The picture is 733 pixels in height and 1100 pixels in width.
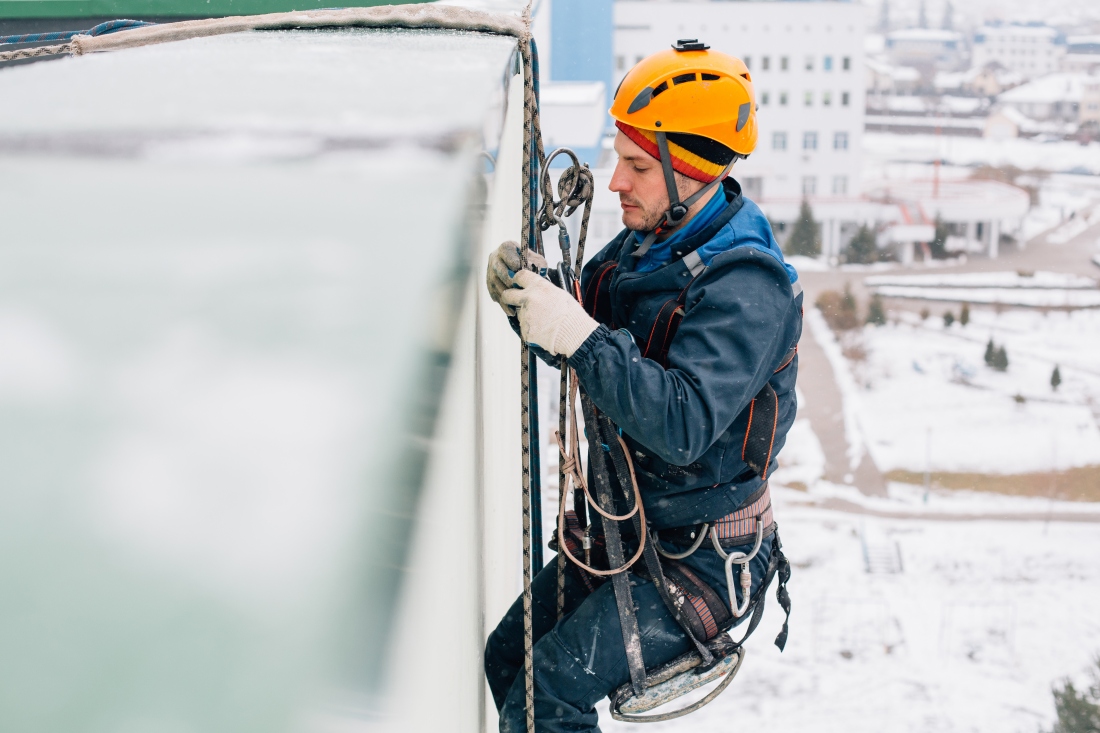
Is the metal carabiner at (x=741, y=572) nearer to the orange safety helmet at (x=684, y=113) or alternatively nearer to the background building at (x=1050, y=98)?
the orange safety helmet at (x=684, y=113)

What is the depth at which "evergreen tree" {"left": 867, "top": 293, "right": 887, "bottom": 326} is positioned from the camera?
1113 inches

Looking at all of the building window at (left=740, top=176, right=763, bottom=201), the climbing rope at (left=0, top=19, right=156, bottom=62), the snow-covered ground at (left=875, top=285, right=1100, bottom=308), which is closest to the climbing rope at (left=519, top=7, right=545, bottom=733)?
the climbing rope at (left=0, top=19, right=156, bottom=62)

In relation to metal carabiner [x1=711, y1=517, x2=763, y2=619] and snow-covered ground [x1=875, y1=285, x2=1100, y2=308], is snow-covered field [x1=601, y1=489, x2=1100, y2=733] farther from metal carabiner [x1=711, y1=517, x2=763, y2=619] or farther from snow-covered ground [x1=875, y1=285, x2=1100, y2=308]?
metal carabiner [x1=711, y1=517, x2=763, y2=619]

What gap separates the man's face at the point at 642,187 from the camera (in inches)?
63.2

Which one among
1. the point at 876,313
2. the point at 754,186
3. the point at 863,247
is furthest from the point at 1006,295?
the point at 754,186

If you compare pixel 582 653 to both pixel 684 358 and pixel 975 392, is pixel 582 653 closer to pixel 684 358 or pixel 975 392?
pixel 684 358

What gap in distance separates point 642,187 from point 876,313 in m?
28.3

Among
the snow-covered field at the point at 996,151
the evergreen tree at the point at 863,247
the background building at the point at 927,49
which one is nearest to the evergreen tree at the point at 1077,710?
the evergreen tree at the point at 863,247

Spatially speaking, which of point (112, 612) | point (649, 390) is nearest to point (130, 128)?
point (112, 612)

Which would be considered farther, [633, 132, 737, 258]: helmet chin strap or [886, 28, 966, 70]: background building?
[886, 28, 966, 70]: background building

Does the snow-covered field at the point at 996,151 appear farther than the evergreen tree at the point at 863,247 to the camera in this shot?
Yes

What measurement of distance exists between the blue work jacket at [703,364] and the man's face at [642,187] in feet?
0.22

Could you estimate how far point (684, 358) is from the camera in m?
1.31

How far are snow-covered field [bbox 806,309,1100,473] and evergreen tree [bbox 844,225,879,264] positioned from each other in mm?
3332
